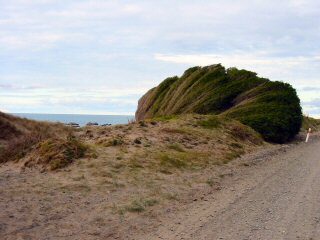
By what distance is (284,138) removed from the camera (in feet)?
99.2

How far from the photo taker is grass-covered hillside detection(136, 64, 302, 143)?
99.3 ft

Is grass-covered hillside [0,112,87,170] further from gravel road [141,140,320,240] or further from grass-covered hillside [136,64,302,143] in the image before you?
grass-covered hillside [136,64,302,143]

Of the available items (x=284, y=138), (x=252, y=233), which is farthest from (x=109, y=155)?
(x=284, y=138)

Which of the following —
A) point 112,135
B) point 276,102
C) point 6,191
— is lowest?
point 6,191

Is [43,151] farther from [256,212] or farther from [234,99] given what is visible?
[234,99]

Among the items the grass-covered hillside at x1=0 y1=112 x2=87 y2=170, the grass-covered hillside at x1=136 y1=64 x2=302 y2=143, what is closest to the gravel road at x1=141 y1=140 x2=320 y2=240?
the grass-covered hillside at x1=0 y1=112 x2=87 y2=170

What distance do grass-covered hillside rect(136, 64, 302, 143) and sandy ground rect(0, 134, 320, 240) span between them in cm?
1596

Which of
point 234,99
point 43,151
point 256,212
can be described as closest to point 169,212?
point 256,212

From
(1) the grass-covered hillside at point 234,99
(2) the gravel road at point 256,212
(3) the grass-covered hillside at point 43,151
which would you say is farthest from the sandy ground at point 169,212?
(1) the grass-covered hillside at point 234,99

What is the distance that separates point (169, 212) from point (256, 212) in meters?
1.95

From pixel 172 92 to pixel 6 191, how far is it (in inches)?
1135

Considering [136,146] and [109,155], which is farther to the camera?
[136,146]

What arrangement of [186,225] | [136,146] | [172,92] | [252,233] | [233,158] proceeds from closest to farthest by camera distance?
[252,233] < [186,225] < [136,146] < [233,158] < [172,92]

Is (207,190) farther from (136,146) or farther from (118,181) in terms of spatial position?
(136,146)
